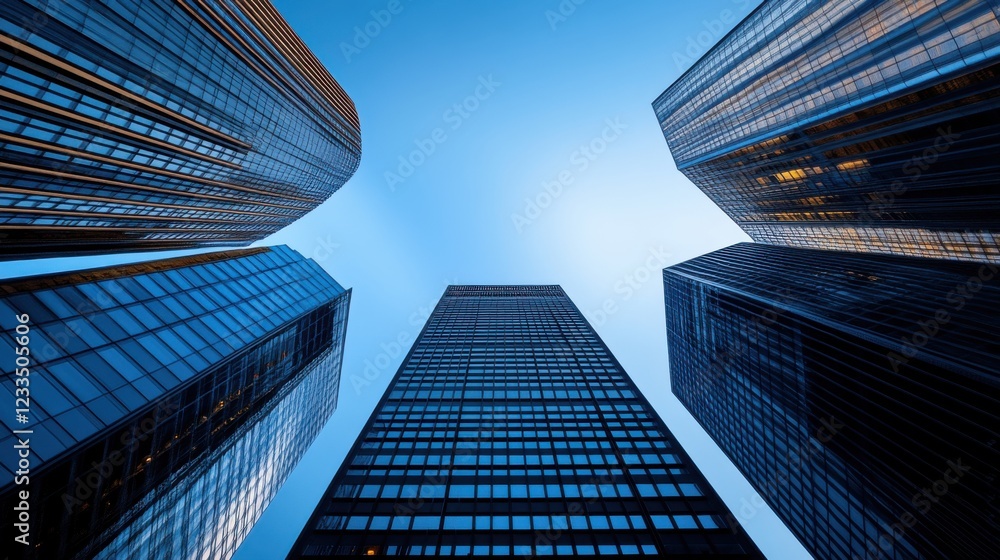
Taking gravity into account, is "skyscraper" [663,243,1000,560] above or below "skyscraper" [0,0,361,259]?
below

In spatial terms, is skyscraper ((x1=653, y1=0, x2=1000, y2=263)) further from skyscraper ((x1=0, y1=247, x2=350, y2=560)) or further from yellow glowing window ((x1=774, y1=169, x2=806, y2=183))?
skyscraper ((x1=0, y1=247, x2=350, y2=560))

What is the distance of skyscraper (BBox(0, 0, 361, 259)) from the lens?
34438mm

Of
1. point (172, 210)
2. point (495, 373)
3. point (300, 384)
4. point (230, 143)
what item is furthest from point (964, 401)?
point (172, 210)

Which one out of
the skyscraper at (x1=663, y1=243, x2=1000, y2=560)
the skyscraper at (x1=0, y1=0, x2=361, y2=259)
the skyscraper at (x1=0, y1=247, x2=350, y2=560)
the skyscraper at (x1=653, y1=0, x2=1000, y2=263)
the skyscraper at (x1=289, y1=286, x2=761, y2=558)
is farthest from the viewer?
the skyscraper at (x1=653, y1=0, x2=1000, y2=263)

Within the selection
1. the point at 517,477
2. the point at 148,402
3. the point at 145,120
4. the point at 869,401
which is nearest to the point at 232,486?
the point at 148,402

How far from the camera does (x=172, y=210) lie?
70.0 metres

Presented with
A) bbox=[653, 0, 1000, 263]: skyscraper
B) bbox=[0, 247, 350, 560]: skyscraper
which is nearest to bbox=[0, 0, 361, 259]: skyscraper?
bbox=[0, 247, 350, 560]: skyscraper

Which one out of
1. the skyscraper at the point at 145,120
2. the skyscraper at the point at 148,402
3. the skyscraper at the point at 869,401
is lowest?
the skyscraper at the point at 869,401

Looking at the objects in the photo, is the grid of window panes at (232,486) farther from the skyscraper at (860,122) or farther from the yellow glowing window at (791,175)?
the yellow glowing window at (791,175)

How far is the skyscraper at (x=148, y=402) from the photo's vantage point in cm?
1800

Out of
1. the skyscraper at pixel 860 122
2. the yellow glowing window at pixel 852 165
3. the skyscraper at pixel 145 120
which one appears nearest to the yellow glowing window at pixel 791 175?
the skyscraper at pixel 860 122

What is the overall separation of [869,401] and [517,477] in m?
30.3

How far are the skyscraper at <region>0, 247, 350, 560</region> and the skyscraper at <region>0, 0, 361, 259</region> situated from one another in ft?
53.3

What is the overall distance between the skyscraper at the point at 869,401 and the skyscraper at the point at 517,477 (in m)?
14.7
